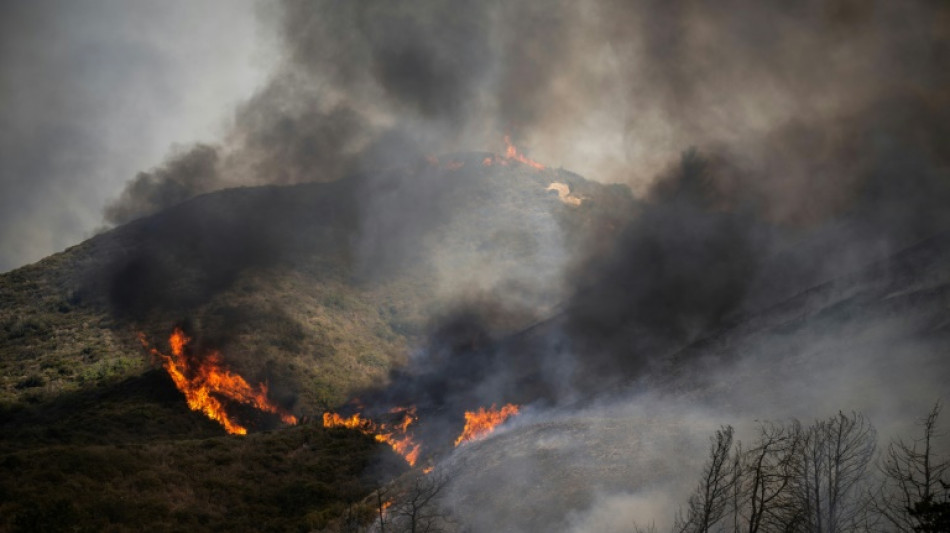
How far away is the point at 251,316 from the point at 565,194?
7613 centimetres

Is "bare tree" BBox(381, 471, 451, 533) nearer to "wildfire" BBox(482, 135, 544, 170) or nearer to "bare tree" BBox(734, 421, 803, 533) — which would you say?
"bare tree" BBox(734, 421, 803, 533)

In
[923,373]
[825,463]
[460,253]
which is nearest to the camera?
[825,463]

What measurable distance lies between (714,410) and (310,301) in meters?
66.9

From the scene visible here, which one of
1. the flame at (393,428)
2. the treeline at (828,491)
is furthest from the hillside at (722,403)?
the flame at (393,428)

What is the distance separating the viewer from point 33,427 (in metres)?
47.4

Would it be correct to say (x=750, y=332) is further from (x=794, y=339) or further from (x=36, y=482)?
(x=36, y=482)

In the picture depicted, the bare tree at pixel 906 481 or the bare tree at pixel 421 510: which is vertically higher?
the bare tree at pixel 906 481

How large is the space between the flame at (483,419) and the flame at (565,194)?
242ft

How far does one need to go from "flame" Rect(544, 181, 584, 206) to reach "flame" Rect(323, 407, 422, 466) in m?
74.2

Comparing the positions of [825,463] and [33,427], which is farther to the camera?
[33,427]

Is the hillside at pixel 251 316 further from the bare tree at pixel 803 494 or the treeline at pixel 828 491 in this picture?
the treeline at pixel 828 491

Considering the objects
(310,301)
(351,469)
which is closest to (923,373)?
(351,469)

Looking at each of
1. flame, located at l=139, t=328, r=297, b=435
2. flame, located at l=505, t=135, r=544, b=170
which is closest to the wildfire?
flame, located at l=505, t=135, r=544, b=170

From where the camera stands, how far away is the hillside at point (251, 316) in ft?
123
